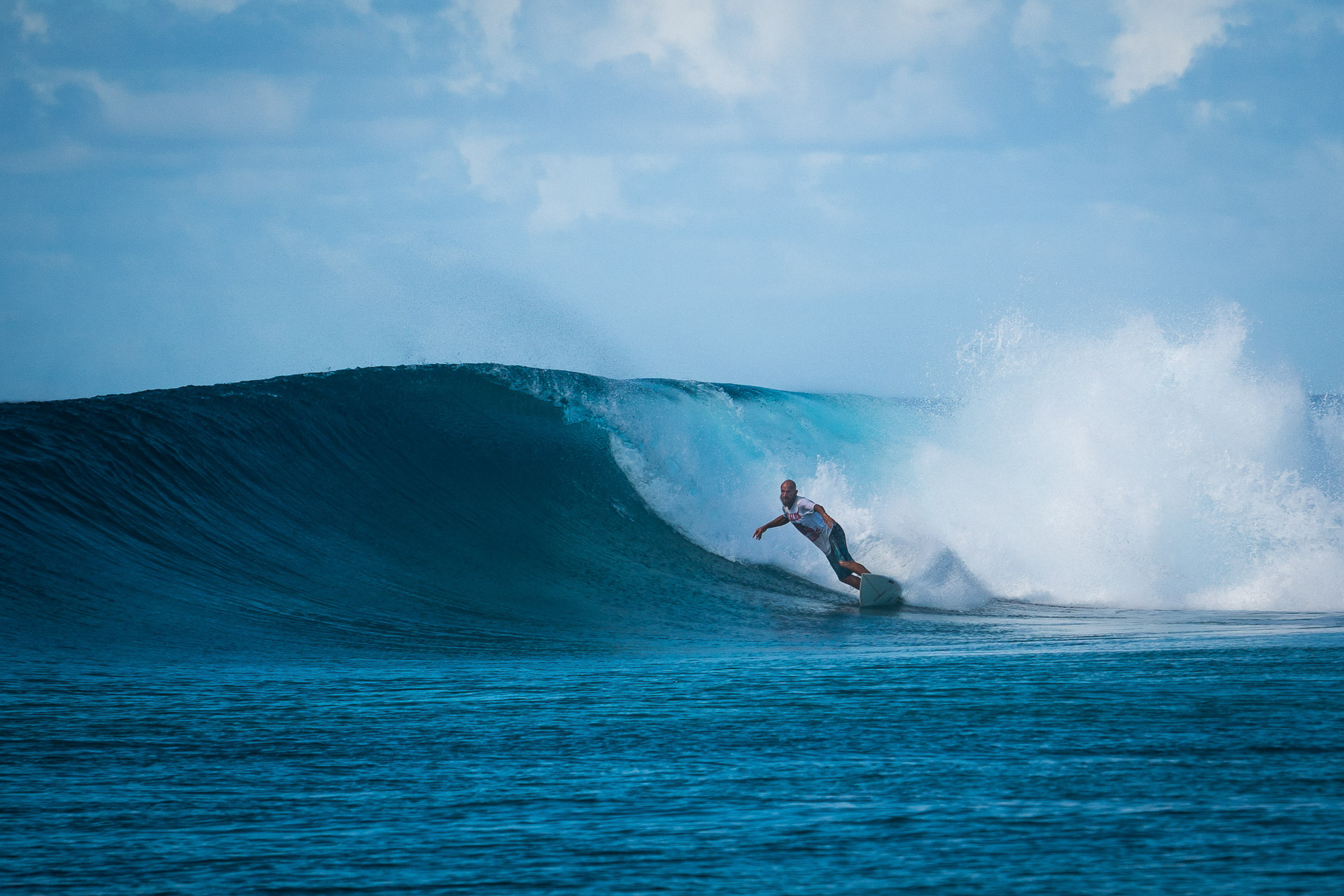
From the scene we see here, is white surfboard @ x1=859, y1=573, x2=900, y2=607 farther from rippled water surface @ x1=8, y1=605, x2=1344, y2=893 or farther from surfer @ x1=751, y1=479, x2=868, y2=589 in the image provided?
rippled water surface @ x1=8, y1=605, x2=1344, y2=893

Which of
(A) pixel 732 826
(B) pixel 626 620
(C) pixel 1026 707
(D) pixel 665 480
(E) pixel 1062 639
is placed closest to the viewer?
(A) pixel 732 826

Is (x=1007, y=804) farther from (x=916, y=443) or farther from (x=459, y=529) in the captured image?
(x=916, y=443)

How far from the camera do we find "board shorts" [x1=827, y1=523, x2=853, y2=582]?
11117 mm

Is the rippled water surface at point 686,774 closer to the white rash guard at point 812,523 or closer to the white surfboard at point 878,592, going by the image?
the white surfboard at point 878,592

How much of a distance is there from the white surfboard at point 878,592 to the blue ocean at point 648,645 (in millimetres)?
251

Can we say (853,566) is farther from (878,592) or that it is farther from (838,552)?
(878,592)

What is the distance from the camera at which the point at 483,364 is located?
55.5 feet

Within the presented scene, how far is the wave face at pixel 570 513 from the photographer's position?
905 centimetres

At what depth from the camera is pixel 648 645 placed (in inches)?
318

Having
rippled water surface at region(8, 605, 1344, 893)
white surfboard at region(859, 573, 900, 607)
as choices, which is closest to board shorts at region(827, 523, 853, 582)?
white surfboard at region(859, 573, 900, 607)

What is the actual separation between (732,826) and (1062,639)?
4634 mm

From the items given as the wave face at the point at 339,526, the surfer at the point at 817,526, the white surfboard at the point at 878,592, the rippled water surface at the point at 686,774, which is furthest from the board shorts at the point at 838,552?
the rippled water surface at the point at 686,774

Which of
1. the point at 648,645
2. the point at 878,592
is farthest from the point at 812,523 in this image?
the point at 648,645

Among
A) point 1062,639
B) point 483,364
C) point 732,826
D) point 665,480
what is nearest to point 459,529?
point 665,480
